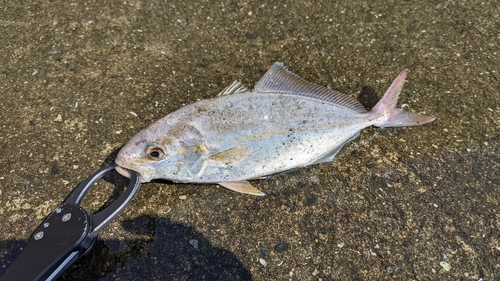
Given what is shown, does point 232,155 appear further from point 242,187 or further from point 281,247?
point 281,247

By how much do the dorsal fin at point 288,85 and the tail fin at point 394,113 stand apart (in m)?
0.32

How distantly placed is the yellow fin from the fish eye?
335 mm

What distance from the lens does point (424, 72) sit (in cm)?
342

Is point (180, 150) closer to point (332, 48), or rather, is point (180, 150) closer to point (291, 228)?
point (291, 228)

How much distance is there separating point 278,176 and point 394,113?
109 cm

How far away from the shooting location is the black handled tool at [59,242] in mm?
1914

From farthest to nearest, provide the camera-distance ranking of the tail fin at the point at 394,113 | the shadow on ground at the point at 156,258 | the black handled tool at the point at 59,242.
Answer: the tail fin at the point at 394,113 → the shadow on ground at the point at 156,258 → the black handled tool at the point at 59,242

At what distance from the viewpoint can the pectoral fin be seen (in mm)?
2479

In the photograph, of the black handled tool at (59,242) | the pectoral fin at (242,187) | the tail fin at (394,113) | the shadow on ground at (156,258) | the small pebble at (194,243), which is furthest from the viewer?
the tail fin at (394,113)

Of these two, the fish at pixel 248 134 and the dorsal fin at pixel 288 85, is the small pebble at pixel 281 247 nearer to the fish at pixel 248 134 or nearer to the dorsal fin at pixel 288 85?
the fish at pixel 248 134

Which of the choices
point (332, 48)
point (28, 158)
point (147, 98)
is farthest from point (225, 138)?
point (332, 48)

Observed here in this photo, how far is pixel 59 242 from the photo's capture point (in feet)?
6.55

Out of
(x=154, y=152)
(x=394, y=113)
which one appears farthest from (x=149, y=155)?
(x=394, y=113)

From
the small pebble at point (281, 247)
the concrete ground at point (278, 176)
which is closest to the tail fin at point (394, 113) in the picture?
the concrete ground at point (278, 176)
